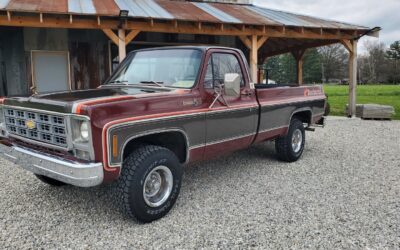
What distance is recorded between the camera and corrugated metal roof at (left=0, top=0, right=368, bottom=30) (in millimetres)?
8445

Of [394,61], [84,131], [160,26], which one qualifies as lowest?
[84,131]

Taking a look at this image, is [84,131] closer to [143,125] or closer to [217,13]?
[143,125]

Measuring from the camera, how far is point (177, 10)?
10.6m

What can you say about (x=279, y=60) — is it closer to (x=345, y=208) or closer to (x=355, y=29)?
(x=355, y=29)

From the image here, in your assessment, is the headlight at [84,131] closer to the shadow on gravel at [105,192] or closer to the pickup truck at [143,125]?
the pickup truck at [143,125]

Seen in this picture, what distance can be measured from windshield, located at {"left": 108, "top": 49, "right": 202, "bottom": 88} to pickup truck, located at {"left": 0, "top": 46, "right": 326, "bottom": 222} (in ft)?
0.05

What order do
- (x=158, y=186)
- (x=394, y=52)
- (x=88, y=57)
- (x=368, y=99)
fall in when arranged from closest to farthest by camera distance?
(x=158, y=186) < (x=88, y=57) < (x=368, y=99) < (x=394, y=52)

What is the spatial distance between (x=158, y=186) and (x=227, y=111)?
137cm

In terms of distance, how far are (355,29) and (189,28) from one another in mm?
5871

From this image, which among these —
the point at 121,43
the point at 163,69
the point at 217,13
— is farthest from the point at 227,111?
the point at 217,13

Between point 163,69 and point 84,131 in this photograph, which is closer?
point 84,131

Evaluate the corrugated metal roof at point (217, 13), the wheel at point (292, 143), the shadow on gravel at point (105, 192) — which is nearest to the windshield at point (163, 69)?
the shadow on gravel at point (105, 192)

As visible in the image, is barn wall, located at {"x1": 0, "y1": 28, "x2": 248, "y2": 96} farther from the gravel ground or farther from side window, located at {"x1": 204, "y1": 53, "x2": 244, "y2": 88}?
side window, located at {"x1": 204, "y1": 53, "x2": 244, "y2": 88}

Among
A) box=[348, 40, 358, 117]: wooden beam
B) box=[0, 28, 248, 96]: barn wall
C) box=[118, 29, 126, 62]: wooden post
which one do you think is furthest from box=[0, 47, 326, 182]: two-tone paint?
box=[0, 28, 248, 96]: barn wall
